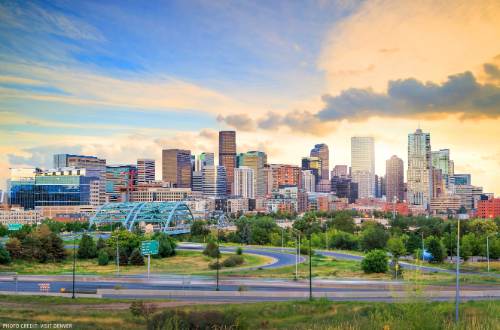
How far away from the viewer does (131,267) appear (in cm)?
8125

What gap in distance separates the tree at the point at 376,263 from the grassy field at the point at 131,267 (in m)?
19.4

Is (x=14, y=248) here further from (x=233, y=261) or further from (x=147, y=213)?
(x=147, y=213)

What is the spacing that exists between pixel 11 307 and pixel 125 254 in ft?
133

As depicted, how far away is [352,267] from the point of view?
76062 millimetres

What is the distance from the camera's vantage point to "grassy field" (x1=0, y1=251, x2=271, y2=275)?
76250 millimetres

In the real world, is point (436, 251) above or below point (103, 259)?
above

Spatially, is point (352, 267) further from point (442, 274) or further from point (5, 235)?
point (5, 235)

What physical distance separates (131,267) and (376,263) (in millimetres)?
38179

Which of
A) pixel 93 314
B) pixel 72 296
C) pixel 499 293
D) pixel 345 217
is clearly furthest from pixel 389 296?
pixel 345 217

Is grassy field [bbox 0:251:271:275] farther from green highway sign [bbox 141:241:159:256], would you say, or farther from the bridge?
the bridge

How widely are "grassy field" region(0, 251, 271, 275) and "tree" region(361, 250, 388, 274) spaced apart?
63.5ft

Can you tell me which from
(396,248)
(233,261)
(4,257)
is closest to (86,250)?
(4,257)

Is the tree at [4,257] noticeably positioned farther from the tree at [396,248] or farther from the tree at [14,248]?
the tree at [396,248]

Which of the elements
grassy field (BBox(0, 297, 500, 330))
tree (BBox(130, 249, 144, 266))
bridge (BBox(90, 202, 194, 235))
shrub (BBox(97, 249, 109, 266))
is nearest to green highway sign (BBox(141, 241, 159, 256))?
tree (BBox(130, 249, 144, 266))
